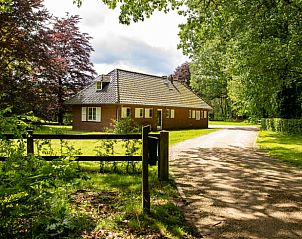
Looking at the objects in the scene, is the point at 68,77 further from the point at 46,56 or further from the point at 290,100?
the point at 290,100

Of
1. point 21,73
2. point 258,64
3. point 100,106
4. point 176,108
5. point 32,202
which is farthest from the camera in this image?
point 176,108

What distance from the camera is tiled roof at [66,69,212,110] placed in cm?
3073

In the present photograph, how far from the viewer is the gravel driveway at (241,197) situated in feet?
16.6

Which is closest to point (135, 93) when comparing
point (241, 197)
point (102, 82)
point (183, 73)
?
point (102, 82)

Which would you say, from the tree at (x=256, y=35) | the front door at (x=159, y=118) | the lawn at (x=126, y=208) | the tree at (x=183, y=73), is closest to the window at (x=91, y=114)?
the front door at (x=159, y=118)

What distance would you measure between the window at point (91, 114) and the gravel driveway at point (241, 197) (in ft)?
67.8

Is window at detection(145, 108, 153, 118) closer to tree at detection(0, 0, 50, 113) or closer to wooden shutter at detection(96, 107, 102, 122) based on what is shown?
wooden shutter at detection(96, 107, 102, 122)

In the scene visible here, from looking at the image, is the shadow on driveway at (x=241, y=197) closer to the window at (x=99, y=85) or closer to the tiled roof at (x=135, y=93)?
the tiled roof at (x=135, y=93)

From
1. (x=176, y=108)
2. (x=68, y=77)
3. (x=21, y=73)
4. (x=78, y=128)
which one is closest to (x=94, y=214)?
(x=21, y=73)

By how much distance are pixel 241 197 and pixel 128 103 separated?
23882mm

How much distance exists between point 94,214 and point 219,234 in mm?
2226

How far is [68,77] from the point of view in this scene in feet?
140

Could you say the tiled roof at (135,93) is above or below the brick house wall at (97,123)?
above

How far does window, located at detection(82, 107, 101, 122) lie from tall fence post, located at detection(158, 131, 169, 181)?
23.6 metres
